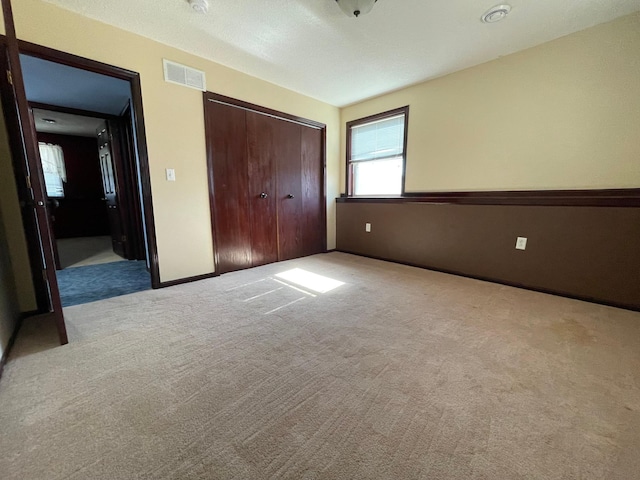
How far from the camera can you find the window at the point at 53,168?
5.50m

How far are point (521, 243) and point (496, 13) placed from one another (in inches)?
79.9

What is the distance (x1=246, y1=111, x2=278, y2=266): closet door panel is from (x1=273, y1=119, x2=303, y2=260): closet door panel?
0.31 ft

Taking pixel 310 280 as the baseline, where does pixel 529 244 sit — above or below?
above

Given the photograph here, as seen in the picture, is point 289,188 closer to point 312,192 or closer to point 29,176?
point 312,192

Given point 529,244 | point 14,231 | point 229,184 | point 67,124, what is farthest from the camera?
point 67,124

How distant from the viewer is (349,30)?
2152 millimetres

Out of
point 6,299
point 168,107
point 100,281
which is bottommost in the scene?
point 100,281

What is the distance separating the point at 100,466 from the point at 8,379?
929 millimetres

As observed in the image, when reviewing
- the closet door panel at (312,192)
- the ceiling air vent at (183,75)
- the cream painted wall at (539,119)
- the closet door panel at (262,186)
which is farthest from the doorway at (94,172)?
the cream painted wall at (539,119)

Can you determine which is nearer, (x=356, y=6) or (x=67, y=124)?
(x=356, y=6)

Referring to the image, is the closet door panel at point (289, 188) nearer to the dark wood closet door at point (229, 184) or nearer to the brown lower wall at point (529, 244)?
the dark wood closet door at point (229, 184)

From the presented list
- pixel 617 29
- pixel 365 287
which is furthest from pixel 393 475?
pixel 617 29

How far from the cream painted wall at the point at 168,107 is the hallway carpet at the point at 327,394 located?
852 mm

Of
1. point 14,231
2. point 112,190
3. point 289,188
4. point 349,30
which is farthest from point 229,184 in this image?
point 112,190
